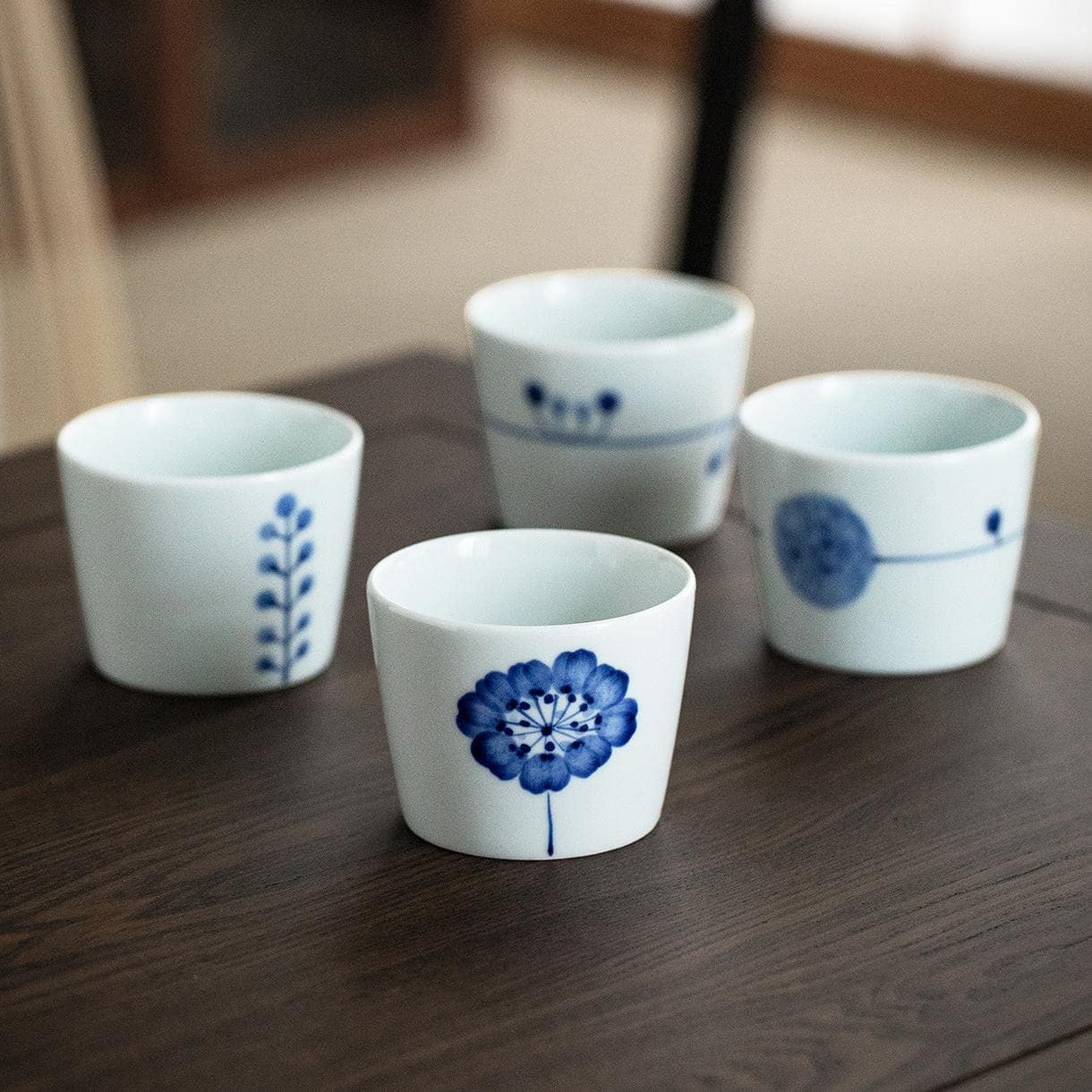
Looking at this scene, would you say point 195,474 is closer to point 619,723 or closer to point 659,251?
point 619,723

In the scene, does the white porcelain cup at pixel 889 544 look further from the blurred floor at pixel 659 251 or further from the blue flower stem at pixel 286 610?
the blurred floor at pixel 659 251

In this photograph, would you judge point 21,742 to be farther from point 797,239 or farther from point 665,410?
point 797,239

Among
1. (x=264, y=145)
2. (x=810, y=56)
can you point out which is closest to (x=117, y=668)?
(x=264, y=145)

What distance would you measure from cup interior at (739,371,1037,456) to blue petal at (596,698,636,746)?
0.65 ft

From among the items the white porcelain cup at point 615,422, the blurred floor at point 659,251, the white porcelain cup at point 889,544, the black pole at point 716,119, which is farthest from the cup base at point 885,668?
the blurred floor at point 659,251

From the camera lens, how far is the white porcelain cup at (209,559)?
56 centimetres

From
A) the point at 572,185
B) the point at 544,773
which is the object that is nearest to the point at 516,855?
the point at 544,773

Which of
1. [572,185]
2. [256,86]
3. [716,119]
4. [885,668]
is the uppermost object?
[885,668]

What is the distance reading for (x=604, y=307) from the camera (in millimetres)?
778

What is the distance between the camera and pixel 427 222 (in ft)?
9.37

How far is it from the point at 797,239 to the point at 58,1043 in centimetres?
257

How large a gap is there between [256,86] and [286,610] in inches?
89.8

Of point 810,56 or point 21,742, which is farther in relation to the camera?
point 810,56

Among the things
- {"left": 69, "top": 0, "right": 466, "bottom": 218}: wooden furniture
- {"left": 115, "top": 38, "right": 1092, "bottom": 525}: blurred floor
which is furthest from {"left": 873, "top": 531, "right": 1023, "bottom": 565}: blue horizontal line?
{"left": 69, "top": 0, "right": 466, "bottom": 218}: wooden furniture
